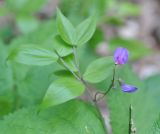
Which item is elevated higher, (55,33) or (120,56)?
(120,56)

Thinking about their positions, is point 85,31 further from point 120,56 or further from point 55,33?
point 55,33

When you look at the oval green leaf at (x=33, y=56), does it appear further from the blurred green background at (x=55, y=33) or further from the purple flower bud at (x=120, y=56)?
the purple flower bud at (x=120, y=56)

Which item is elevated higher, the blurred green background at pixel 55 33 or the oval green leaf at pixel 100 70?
the oval green leaf at pixel 100 70

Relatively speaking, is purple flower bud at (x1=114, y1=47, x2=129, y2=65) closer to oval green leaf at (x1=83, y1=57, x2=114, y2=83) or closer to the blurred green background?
oval green leaf at (x1=83, y1=57, x2=114, y2=83)

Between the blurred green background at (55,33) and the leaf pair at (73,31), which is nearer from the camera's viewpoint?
the leaf pair at (73,31)

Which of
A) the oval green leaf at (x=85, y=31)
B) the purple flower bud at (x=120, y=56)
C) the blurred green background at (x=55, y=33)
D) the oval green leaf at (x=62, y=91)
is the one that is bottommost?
the blurred green background at (x=55, y=33)

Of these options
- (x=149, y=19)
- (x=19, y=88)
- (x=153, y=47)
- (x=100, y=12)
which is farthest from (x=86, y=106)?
(x=149, y=19)

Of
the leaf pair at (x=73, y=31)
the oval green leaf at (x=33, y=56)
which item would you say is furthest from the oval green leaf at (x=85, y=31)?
the oval green leaf at (x=33, y=56)

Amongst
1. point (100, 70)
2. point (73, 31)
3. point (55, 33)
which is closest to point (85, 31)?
point (73, 31)
